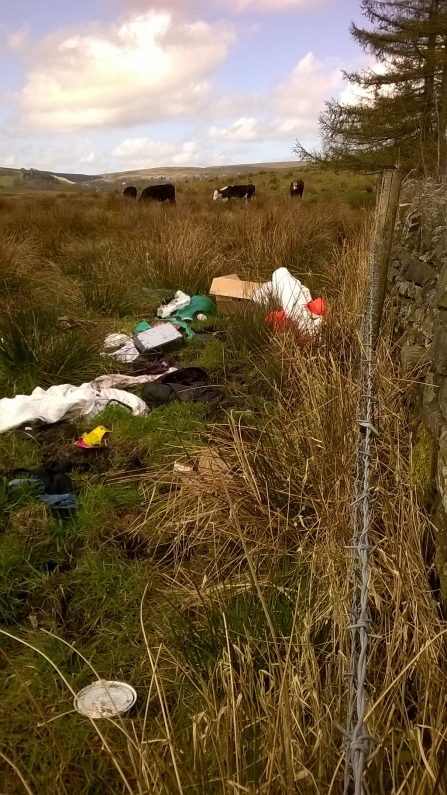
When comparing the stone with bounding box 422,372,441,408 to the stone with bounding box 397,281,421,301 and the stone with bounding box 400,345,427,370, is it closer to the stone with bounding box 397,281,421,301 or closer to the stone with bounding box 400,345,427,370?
the stone with bounding box 400,345,427,370

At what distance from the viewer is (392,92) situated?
16344 mm

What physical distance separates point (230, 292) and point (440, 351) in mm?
3962

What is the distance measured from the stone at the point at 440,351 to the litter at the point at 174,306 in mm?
4011

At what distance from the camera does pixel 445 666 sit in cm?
152

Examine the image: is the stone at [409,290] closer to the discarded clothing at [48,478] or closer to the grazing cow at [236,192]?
the discarded clothing at [48,478]

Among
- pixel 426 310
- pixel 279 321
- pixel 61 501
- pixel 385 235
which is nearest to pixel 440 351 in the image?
pixel 426 310

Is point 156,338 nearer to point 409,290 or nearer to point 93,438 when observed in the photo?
point 93,438

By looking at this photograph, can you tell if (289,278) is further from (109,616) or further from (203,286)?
(109,616)

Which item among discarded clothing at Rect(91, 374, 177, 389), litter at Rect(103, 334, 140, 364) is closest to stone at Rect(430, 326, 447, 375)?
discarded clothing at Rect(91, 374, 177, 389)

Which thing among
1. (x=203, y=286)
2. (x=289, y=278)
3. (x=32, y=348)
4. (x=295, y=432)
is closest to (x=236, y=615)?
(x=295, y=432)

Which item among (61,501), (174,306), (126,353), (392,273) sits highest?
(392,273)

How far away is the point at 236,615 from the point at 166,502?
1052 mm

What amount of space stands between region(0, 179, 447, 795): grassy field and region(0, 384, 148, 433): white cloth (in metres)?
0.10

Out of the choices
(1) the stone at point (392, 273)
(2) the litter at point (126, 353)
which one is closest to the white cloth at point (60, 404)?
(2) the litter at point (126, 353)
